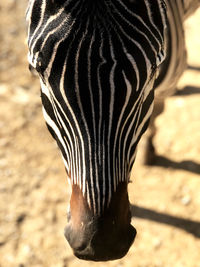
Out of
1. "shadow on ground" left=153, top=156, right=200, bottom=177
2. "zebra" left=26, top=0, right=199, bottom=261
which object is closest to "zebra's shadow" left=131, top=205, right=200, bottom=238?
"shadow on ground" left=153, top=156, right=200, bottom=177

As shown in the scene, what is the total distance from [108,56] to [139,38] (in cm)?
17

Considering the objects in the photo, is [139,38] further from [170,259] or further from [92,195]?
[170,259]

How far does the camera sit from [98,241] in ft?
6.53

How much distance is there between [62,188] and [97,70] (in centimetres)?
257

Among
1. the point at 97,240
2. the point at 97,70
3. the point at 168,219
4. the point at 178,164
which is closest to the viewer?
the point at 97,70

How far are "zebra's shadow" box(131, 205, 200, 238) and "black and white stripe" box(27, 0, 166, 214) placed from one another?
211 cm

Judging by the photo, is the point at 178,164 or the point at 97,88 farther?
the point at 178,164

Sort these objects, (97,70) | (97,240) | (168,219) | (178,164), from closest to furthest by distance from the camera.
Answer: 1. (97,70)
2. (97,240)
3. (168,219)
4. (178,164)

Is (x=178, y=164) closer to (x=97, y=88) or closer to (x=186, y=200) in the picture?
(x=186, y=200)

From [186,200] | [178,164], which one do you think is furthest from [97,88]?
[178,164]

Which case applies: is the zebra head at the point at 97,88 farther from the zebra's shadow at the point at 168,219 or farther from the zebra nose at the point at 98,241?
the zebra's shadow at the point at 168,219

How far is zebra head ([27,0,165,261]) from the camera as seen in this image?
1.85 meters

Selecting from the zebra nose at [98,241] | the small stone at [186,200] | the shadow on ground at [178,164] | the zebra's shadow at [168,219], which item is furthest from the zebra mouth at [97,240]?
the shadow on ground at [178,164]

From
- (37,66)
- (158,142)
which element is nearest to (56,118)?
(37,66)
